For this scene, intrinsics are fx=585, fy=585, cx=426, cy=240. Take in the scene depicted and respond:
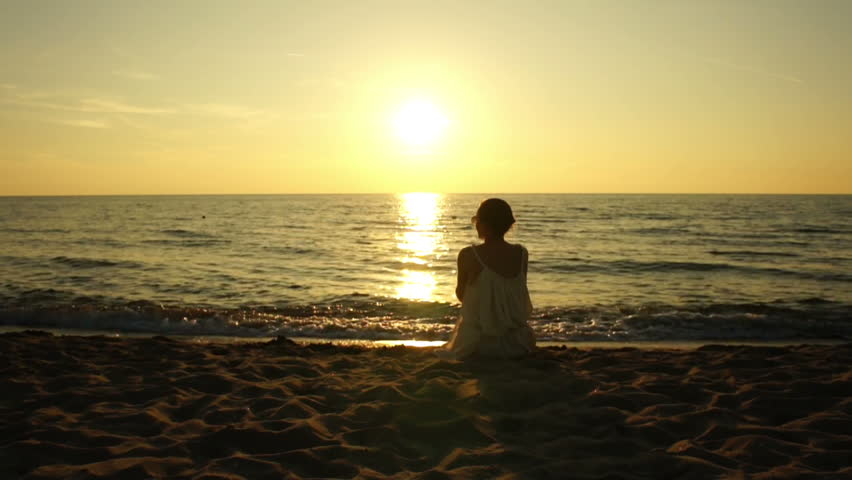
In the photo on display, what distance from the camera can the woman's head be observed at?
18.8 ft

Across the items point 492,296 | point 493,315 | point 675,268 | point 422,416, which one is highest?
point 492,296

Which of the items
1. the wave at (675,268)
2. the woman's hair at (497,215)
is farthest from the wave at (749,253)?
the woman's hair at (497,215)

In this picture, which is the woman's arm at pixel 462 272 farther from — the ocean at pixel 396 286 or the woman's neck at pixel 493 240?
the ocean at pixel 396 286

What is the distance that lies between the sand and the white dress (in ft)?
0.71

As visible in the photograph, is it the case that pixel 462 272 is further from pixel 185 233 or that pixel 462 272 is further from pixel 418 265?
pixel 185 233

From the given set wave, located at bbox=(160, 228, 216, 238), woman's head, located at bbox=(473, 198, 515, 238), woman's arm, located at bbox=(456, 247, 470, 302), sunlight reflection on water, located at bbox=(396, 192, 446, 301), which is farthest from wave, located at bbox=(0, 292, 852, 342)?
wave, located at bbox=(160, 228, 216, 238)

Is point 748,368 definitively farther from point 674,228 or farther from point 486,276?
point 674,228

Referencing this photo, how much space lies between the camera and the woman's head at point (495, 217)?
18.8 ft

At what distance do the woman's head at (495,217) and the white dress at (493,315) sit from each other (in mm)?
300

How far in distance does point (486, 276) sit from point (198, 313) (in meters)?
6.10

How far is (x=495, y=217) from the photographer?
575 cm

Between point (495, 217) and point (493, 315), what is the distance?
1.02 meters

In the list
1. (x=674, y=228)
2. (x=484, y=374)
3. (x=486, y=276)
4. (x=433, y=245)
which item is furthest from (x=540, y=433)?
(x=674, y=228)

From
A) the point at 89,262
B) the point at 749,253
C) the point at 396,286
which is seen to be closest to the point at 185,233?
the point at 89,262
